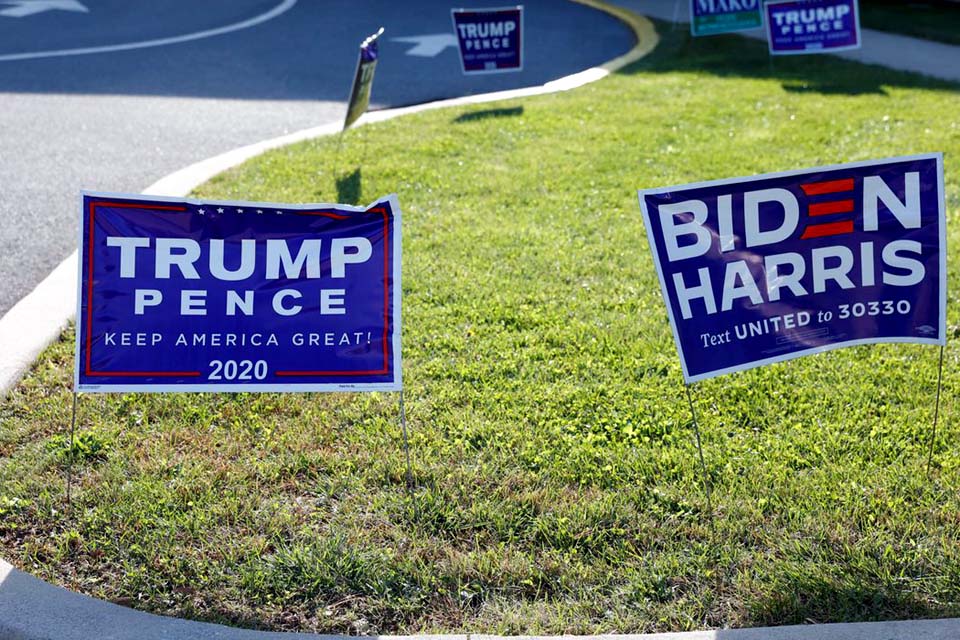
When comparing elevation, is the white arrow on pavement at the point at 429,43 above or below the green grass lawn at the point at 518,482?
above

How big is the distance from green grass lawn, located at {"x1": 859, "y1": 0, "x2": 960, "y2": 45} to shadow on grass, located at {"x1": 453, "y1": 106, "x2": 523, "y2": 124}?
26.6ft

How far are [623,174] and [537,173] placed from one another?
0.71 metres

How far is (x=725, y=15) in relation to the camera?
539 inches

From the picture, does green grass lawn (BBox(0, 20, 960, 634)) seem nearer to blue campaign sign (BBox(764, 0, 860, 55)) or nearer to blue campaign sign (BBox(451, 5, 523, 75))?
blue campaign sign (BBox(451, 5, 523, 75))

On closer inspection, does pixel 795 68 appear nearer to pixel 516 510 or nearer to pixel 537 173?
pixel 537 173

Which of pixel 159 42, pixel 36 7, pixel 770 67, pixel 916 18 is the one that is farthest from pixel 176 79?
pixel 916 18

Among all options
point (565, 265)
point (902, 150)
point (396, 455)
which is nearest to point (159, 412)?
point (396, 455)

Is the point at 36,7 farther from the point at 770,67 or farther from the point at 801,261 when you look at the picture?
the point at 801,261

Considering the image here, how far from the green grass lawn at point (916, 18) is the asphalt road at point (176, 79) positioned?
436 centimetres

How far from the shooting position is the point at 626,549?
386 cm

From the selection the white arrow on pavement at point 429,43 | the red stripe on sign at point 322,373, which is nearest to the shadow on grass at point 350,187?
the red stripe on sign at point 322,373

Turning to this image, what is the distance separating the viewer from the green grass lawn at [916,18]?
15.9 meters

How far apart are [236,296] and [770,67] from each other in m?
10.8

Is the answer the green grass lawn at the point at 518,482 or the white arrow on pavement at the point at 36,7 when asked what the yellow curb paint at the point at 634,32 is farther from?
the white arrow on pavement at the point at 36,7
